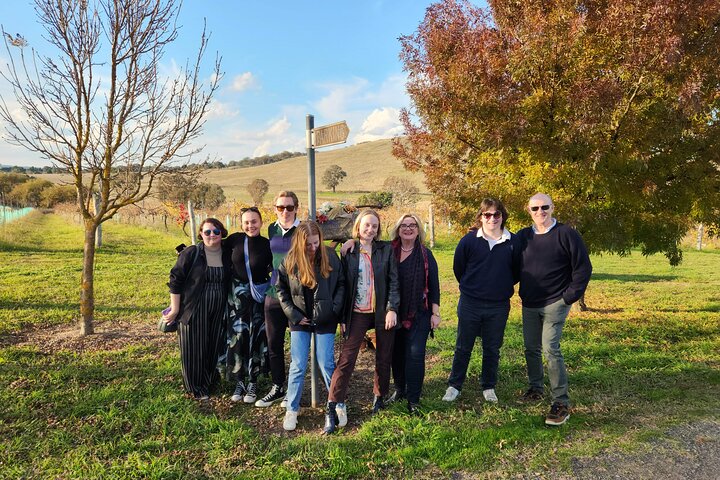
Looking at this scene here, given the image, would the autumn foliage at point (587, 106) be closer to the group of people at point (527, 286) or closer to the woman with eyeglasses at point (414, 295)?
the group of people at point (527, 286)

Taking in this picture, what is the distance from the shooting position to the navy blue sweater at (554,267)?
3658mm

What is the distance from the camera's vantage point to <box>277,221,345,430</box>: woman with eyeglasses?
3498 millimetres

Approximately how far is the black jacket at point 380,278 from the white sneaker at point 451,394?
960 millimetres

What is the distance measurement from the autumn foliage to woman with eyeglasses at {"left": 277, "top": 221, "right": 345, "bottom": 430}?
311 cm

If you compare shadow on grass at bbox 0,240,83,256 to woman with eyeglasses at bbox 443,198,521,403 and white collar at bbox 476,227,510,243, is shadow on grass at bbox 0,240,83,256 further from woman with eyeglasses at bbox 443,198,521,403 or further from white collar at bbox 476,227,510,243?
white collar at bbox 476,227,510,243

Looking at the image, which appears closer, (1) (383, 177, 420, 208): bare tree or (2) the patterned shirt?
(2) the patterned shirt

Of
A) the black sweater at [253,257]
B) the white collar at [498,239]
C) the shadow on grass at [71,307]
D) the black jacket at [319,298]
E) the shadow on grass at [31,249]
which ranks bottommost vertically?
the shadow on grass at [71,307]

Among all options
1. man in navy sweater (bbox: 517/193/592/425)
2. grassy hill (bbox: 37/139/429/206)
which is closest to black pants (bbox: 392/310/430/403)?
man in navy sweater (bbox: 517/193/592/425)

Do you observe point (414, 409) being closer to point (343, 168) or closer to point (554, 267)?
point (554, 267)

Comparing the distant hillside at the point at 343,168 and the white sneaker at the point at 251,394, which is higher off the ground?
the distant hillside at the point at 343,168

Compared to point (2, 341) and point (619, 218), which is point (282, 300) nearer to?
point (2, 341)

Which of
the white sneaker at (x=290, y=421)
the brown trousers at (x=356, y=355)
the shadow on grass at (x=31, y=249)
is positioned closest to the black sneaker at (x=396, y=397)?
the brown trousers at (x=356, y=355)

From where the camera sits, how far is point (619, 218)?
6.26 m

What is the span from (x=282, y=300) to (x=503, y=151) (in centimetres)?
369
